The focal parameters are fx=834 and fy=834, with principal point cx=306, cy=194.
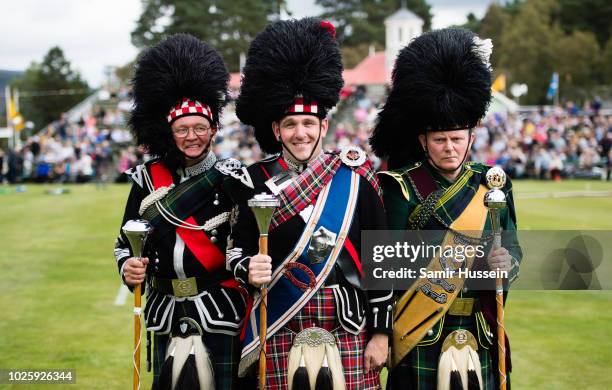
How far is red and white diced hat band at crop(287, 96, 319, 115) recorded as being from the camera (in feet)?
13.1

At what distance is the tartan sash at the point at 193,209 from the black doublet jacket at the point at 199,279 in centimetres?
2

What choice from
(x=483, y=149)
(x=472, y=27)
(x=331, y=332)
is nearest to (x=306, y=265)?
(x=331, y=332)

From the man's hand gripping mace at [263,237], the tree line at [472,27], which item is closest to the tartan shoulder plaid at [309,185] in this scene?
the man's hand gripping mace at [263,237]

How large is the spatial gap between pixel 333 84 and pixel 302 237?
79 cm

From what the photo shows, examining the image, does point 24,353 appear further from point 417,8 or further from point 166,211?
point 417,8

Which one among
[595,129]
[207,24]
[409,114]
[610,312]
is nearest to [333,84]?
[409,114]

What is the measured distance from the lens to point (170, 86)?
458cm

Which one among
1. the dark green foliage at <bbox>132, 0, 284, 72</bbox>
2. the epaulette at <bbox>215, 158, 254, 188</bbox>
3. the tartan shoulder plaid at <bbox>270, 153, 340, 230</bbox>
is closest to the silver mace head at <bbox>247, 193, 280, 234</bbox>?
the tartan shoulder plaid at <bbox>270, 153, 340, 230</bbox>

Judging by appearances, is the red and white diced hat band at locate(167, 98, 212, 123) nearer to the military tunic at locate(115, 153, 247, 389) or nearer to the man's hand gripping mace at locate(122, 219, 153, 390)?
the military tunic at locate(115, 153, 247, 389)

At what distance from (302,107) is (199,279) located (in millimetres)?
1027

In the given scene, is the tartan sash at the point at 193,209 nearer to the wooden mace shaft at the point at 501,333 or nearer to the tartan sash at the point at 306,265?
the tartan sash at the point at 306,265

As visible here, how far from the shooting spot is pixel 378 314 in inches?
153

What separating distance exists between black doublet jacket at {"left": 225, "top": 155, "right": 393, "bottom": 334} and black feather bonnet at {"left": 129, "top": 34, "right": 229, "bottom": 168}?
749 millimetres

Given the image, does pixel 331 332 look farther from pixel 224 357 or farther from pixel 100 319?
pixel 100 319
